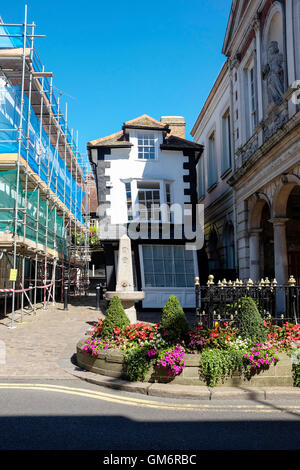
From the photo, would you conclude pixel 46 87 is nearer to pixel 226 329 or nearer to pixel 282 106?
pixel 282 106

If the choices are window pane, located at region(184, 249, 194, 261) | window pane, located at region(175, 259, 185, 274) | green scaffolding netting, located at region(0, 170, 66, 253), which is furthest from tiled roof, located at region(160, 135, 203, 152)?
green scaffolding netting, located at region(0, 170, 66, 253)

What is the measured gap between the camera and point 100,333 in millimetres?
8391

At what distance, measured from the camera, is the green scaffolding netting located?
14555 millimetres

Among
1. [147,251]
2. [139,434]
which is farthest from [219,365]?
[147,251]

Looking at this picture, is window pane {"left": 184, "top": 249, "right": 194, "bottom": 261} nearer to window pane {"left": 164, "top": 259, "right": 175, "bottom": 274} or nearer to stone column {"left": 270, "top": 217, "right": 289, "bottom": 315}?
window pane {"left": 164, "top": 259, "right": 175, "bottom": 274}

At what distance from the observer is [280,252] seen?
13.3m

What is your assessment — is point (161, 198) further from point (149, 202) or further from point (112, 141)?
point (112, 141)

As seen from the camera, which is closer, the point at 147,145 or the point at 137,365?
the point at 137,365

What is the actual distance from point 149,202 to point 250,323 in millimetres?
12664

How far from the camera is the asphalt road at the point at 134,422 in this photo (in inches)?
173

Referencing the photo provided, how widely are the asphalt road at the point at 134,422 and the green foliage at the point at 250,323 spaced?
4.73 feet

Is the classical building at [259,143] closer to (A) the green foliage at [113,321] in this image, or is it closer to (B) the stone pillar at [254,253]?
(B) the stone pillar at [254,253]

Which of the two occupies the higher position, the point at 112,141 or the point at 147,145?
the point at 112,141
